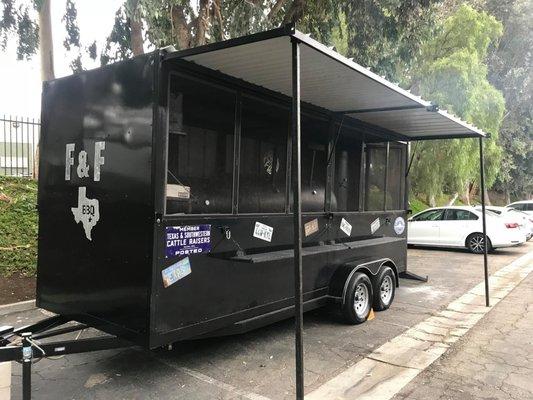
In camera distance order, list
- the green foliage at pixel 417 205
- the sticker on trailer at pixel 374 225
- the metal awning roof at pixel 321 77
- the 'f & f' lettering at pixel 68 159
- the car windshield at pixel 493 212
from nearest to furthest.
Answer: the metal awning roof at pixel 321 77
the 'f & f' lettering at pixel 68 159
the sticker on trailer at pixel 374 225
the car windshield at pixel 493 212
the green foliage at pixel 417 205

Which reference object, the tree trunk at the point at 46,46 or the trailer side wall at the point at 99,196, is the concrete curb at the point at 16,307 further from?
the tree trunk at the point at 46,46

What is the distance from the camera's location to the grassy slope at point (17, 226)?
758 centimetres

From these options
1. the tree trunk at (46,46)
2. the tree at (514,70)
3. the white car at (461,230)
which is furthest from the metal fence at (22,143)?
the tree at (514,70)

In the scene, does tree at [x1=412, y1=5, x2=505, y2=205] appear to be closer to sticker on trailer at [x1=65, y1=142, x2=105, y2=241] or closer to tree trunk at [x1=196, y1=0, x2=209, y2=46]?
tree trunk at [x1=196, y1=0, x2=209, y2=46]

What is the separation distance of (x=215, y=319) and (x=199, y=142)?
163 centimetres

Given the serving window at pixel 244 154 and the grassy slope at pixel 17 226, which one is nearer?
the serving window at pixel 244 154

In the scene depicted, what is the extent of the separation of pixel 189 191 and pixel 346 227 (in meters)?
2.85

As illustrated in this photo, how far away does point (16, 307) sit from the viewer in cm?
629

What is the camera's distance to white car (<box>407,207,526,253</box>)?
44.7 feet

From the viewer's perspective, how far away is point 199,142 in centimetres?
433

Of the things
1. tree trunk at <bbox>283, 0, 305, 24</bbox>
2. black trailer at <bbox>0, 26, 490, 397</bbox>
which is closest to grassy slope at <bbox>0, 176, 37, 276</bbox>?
black trailer at <bbox>0, 26, 490, 397</bbox>

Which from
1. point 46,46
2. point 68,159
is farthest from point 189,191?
point 46,46

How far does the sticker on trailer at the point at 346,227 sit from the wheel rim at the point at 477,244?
28.2 feet

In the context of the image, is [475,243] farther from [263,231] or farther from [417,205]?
[263,231]
